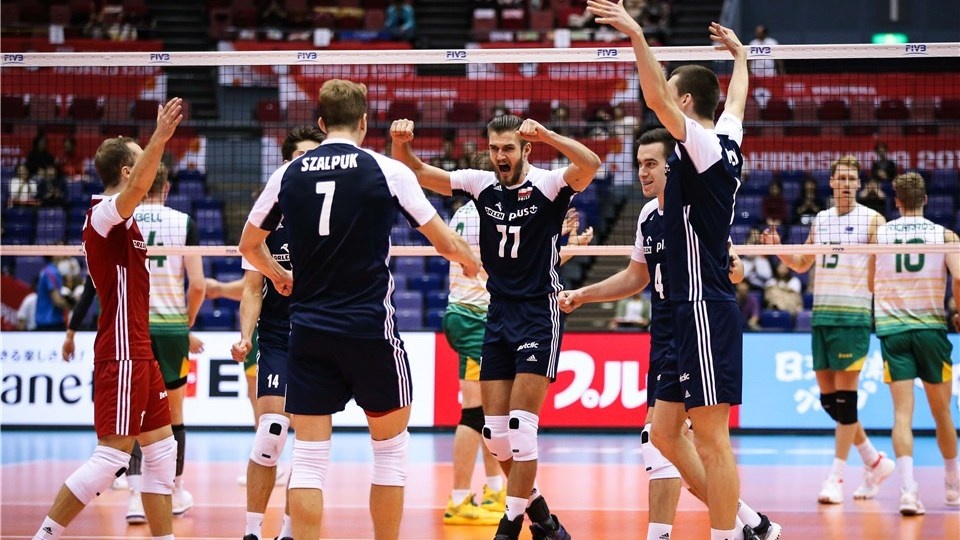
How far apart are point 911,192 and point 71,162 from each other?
15.2 meters

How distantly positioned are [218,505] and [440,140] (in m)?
11.1

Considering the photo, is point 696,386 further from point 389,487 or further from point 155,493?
point 155,493

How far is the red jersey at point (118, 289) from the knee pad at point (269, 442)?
84cm

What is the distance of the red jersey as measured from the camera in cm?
618

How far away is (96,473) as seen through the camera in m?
6.07

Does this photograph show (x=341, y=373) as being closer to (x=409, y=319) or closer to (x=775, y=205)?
(x=409, y=319)

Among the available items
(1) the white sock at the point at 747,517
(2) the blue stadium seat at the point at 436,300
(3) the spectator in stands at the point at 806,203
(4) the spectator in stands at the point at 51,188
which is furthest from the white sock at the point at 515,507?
(4) the spectator in stands at the point at 51,188

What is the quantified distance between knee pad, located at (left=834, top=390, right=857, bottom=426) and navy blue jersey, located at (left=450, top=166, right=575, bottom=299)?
12.0 ft

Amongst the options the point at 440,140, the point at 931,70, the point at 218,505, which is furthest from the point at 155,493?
the point at 931,70

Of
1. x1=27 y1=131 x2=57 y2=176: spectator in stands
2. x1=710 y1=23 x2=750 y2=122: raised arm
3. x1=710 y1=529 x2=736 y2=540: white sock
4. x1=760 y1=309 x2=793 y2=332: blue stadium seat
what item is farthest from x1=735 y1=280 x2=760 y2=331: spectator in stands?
x1=27 y1=131 x2=57 y2=176: spectator in stands

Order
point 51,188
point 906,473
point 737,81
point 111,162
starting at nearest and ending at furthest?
1. point 737,81
2. point 111,162
3. point 906,473
4. point 51,188

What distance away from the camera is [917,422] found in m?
14.5

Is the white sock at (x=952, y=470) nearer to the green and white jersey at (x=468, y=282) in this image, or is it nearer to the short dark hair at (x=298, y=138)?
the green and white jersey at (x=468, y=282)

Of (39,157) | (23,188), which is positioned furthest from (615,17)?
(39,157)
